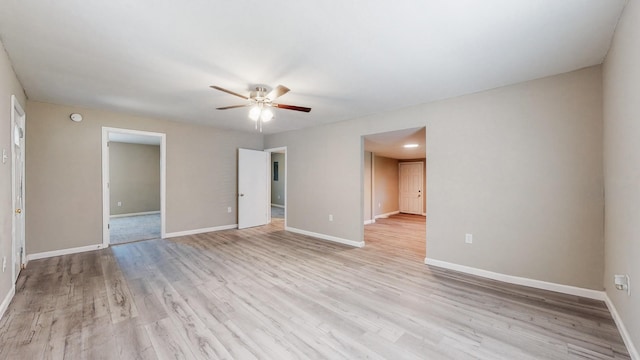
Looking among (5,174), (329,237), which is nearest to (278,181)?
(329,237)

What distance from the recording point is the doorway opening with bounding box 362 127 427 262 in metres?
4.73

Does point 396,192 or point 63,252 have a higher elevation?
point 396,192

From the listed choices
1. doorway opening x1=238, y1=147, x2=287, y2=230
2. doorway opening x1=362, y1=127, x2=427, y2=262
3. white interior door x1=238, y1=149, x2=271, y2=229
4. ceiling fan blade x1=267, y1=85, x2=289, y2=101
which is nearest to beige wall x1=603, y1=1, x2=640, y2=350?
doorway opening x1=362, y1=127, x2=427, y2=262

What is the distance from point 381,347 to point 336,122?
3896 mm

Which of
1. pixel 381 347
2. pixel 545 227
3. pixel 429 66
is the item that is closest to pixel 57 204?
pixel 381 347

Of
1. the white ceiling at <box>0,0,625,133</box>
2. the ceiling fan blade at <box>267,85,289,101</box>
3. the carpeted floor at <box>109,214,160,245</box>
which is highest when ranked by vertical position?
the white ceiling at <box>0,0,625,133</box>

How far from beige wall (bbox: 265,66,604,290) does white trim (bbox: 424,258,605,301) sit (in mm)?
55

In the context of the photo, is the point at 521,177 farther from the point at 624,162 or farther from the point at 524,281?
the point at 524,281

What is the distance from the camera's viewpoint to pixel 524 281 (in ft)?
9.78

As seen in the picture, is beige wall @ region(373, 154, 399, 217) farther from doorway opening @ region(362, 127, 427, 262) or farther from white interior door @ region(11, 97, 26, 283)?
white interior door @ region(11, 97, 26, 283)

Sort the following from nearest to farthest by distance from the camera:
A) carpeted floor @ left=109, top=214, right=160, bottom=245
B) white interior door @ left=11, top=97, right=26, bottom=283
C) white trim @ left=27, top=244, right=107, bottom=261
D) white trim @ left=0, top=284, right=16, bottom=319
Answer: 1. white trim @ left=0, top=284, right=16, bottom=319
2. white interior door @ left=11, top=97, right=26, bottom=283
3. white trim @ left=27, top=244, right=107, bottom=261
4. carpeted floor @ left=109, top=214, right=160, bottom=245

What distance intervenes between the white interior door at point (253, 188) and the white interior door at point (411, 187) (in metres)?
4.89

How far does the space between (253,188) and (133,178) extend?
485 centimetres

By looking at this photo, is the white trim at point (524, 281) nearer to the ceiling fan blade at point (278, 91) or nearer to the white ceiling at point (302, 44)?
the white ceiling at point (302, 44)
